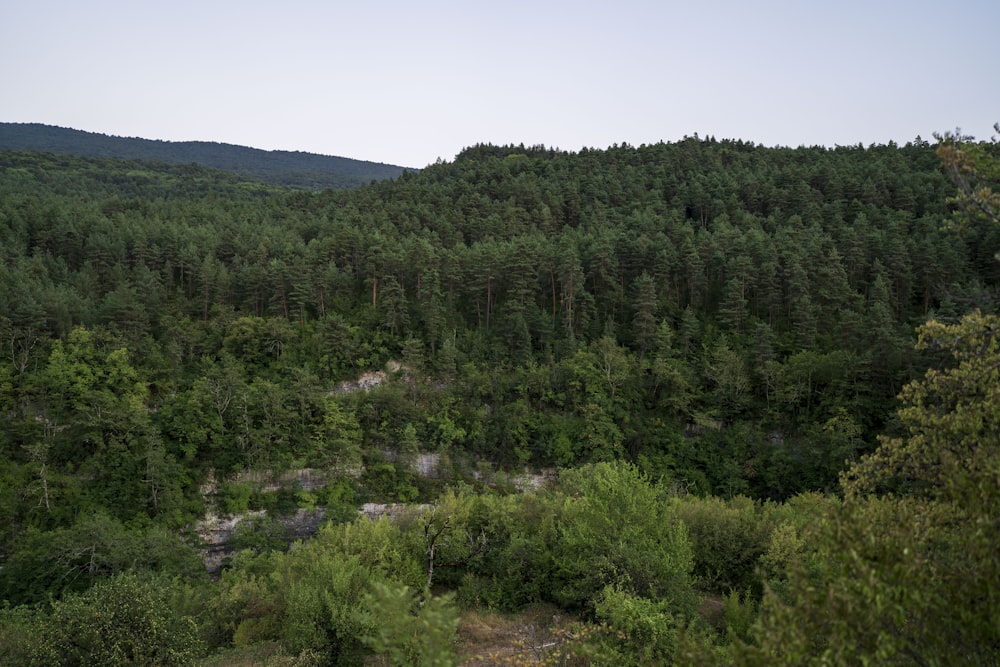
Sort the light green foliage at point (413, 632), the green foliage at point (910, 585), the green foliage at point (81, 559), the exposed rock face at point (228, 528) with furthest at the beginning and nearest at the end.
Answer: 1. the exposed rock face at point (228, 528)
2. the green foliage at point (81, 559)
3. the light green foliage at point (413, 632)
4. the green foliage at point (910, 585)

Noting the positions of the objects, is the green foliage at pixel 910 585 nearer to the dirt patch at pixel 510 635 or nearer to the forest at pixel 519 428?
the forest at pixel 519 428

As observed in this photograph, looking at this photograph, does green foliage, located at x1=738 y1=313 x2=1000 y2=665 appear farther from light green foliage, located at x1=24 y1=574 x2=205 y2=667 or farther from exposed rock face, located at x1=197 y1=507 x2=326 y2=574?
exposed rock face, located at x1=197 y1=507 x2=326 y2=574

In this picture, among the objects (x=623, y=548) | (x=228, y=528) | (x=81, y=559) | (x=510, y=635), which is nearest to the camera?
(x=623, y=548)

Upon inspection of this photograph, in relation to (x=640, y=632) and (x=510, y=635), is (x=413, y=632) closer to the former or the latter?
(x=640, y=632)

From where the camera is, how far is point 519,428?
165 feet

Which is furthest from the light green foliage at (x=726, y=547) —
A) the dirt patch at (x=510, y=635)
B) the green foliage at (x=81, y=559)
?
the green foliage at (x=81, y=559)

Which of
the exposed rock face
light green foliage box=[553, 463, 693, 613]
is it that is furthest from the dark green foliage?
the exposed rock face

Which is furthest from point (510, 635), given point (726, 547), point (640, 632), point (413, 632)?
point (726, 547)

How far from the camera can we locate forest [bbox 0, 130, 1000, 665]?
8.43 m

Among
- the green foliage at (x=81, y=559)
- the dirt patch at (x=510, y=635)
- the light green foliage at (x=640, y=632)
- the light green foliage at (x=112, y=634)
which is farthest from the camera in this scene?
the green foliage at (x=81, y=559)

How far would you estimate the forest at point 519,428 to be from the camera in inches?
332

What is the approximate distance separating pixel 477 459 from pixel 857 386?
108 feet

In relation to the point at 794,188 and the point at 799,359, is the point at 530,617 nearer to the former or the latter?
the point at 799,359

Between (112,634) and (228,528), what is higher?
(112,634)
